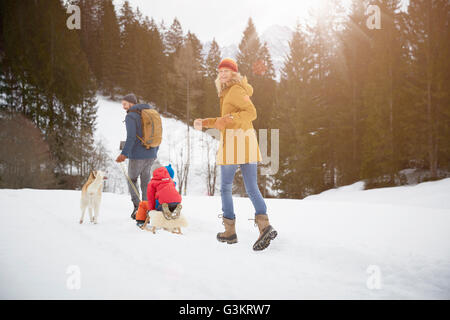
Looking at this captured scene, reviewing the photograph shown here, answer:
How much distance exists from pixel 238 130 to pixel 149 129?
2078 millimetres

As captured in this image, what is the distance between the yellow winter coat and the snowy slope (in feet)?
3.66

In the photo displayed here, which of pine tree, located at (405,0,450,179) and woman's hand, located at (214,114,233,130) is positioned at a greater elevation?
pine tree, located at (405,0,450,179)

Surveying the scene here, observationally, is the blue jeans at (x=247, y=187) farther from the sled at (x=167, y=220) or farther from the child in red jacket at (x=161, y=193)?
the child in red jacket at (x=161, y=193)

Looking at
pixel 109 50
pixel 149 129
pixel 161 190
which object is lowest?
pixel 161 190

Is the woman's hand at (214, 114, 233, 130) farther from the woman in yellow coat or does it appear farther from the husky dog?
the husky dog

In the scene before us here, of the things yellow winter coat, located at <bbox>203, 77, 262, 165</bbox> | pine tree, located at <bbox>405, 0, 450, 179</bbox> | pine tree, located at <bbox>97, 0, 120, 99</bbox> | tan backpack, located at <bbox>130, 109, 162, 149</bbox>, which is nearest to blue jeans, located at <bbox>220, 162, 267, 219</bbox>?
yellow winter coat, located at <bbox>203, 77, 262, 165</bbox>

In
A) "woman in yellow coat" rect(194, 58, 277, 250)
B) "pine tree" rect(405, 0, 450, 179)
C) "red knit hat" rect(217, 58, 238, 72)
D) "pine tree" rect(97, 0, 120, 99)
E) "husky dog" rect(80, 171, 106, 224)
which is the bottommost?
"husky dog" rect(80, 171, 106, 224)

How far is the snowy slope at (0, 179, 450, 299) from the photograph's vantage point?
2.03 m

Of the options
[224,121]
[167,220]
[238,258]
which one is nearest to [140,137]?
[167,220]

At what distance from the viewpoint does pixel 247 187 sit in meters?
3.21

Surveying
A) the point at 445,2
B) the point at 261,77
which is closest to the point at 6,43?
the point at 261,77

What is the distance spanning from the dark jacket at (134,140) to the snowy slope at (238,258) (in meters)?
1.22

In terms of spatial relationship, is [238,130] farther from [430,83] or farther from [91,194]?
[430,83]
